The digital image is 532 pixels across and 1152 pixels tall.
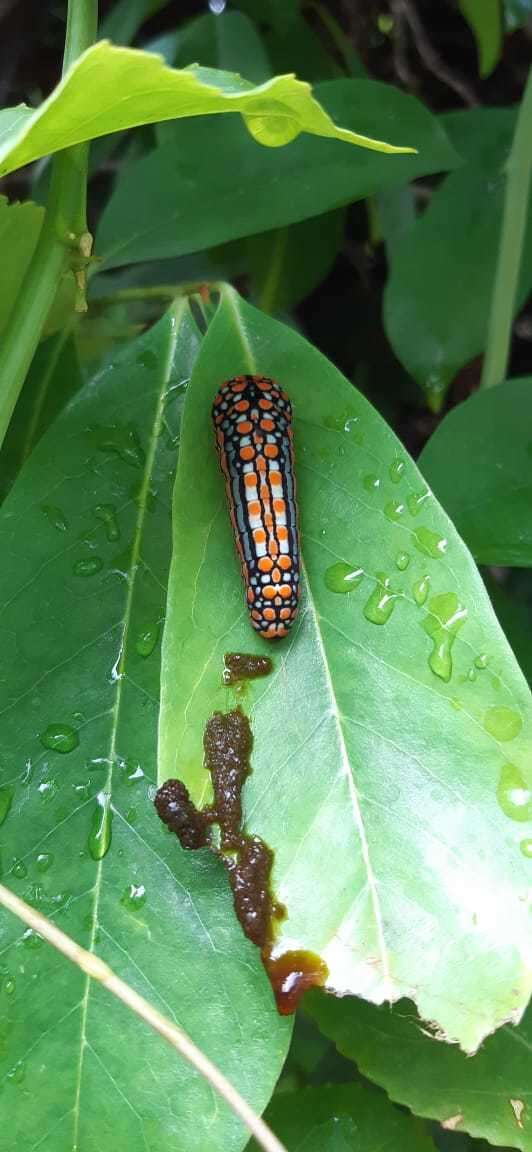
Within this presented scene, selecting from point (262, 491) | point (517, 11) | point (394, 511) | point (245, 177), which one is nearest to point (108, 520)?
point (262, 491)

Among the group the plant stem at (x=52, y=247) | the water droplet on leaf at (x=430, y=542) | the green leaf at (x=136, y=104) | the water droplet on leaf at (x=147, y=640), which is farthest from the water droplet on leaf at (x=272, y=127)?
the water droplet on leaf at (x=147, y=640)

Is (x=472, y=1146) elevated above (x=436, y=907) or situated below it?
below

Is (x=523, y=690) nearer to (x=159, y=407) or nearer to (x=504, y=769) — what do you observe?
(x=504, y=769)

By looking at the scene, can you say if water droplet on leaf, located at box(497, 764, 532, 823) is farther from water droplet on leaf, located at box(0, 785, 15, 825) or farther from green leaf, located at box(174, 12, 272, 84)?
green leaf, located at box(174, 12, 272, 84)

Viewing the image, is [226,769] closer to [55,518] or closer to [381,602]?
[381,602]

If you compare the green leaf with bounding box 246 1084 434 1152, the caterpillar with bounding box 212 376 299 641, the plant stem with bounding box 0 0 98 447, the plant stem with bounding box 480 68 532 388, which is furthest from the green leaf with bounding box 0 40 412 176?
the green leaf with bounding box 246 1084 434 1152

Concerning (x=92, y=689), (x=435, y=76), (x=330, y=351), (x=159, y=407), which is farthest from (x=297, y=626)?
(x=435, y=76)
